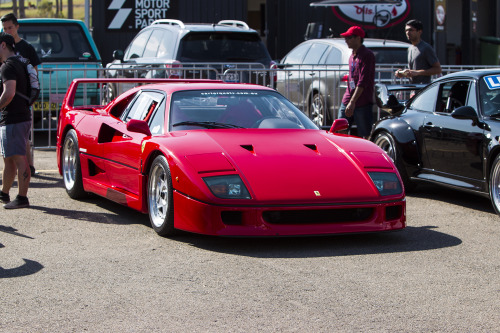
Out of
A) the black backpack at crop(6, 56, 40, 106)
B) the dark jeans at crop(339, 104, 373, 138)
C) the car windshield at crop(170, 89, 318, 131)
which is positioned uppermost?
the black backpack at crop(6, 56, 40, 106)

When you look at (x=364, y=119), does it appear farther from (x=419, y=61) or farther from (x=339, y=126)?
(x=339, y=126)

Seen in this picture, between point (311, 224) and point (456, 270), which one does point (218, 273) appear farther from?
point (456, 270)

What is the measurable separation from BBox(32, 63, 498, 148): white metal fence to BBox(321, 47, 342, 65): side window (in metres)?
0.19

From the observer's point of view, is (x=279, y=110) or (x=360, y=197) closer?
(x=360, y=197)

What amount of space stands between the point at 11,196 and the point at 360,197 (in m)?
4.05

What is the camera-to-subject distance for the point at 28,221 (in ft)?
25.0

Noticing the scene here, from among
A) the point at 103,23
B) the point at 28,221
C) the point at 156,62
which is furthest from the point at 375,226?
the point at 103,23

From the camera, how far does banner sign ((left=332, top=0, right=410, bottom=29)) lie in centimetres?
2652

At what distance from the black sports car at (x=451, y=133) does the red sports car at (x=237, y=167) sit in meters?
1.34

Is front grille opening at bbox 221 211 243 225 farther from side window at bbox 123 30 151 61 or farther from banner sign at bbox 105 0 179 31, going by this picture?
banner sign at bbox 105 0 179 31

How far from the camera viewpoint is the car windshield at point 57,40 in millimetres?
15453

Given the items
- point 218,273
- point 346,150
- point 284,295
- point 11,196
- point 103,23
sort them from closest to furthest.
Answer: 1. point 284,295
2. point 218,273
3. point 346,150
4. point 11,196
5. point 103,23

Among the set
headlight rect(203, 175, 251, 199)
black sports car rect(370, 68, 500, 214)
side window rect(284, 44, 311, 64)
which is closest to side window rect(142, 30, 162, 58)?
side window rect(284, 44, 311, 64)

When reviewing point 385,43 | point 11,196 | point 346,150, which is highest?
point 385,43
